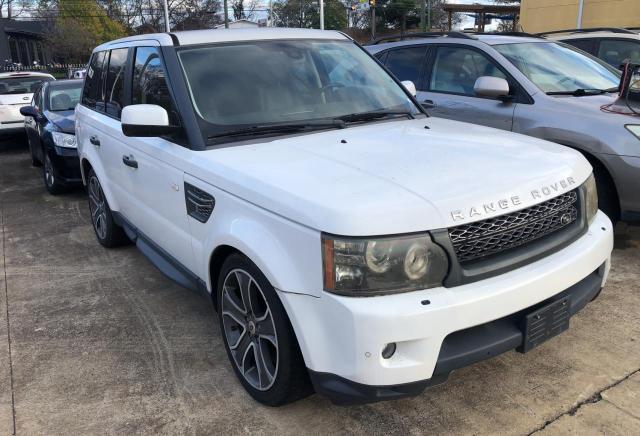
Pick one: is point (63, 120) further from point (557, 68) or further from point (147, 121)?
point (557, 68)

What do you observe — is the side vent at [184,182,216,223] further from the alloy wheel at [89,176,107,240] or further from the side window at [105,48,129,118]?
the alloy wheel at [89,176,107,240]

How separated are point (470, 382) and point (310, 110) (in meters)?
1.81

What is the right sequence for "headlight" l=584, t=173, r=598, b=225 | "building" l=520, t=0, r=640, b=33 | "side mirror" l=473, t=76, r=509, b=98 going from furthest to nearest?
"building" l=520, t=0, r=640, b=33, "side mirror" l=473, t=76, r=509, b=98, "headlight" l=584, t=173, r=598, b=225

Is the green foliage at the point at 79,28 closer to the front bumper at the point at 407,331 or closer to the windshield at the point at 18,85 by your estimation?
the windshield at the point at 18,85

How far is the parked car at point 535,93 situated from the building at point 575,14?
1613 centimetres

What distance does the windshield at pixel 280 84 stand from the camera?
10.8ft

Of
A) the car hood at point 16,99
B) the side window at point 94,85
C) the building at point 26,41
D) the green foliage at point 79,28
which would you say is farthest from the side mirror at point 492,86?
the building at point 26,41

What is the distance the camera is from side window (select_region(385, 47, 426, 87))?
609 cm

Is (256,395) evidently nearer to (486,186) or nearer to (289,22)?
(486,186)

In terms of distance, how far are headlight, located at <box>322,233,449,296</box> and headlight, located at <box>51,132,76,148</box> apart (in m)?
6.10

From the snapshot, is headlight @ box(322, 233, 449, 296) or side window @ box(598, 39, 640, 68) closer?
headlight @ box(322, 233, 449, 296)

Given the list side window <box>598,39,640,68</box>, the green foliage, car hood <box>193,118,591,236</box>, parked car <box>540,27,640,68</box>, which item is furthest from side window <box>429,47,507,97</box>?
the green foliage

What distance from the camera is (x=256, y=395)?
113 inches

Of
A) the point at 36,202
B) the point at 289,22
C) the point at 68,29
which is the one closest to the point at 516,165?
the point at 36,202
